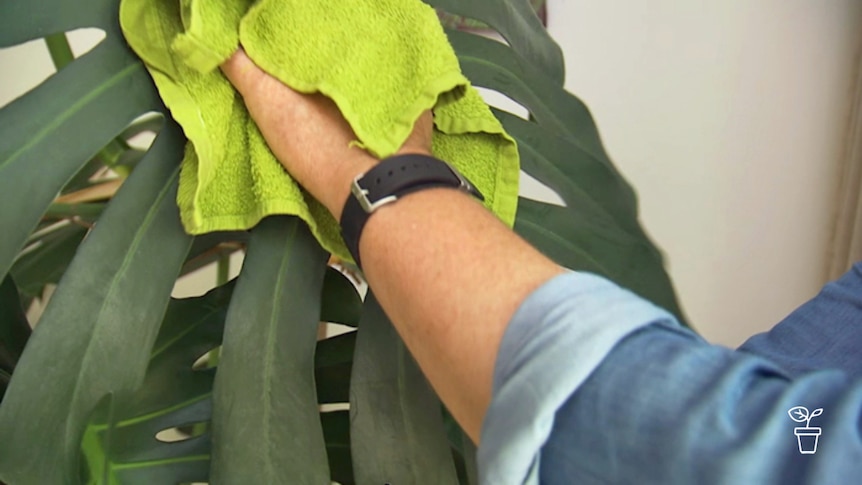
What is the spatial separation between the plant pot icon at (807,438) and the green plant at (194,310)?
Answer: 26 cm

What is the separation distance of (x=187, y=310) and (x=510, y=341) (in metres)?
0.33

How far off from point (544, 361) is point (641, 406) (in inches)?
1.4

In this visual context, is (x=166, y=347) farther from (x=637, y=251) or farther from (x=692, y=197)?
(x=692, y=197)

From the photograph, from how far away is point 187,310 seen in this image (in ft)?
1.72

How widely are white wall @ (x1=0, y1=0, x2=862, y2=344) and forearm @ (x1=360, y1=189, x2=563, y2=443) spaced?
0.75 meters

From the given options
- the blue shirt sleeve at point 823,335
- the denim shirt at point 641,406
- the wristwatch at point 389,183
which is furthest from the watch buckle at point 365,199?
the blue shirt sleeve at point 823,335

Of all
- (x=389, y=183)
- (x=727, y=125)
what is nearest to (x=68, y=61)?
(x=389, y=183)

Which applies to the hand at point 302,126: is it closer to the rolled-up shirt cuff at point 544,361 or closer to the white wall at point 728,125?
the rolled-up shirt cuff at point 544,361

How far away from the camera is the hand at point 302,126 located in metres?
0.39

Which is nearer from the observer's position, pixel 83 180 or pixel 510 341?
pixel 510 341

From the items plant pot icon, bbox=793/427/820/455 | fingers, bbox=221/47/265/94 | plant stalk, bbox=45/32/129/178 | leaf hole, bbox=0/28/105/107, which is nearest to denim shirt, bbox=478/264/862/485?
plant pot icon, bbox=793/427/820/455

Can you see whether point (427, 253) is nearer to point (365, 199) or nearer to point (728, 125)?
point (365, 199)

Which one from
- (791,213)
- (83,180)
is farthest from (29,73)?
(791,213)

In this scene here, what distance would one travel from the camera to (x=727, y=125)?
39.7 inches
